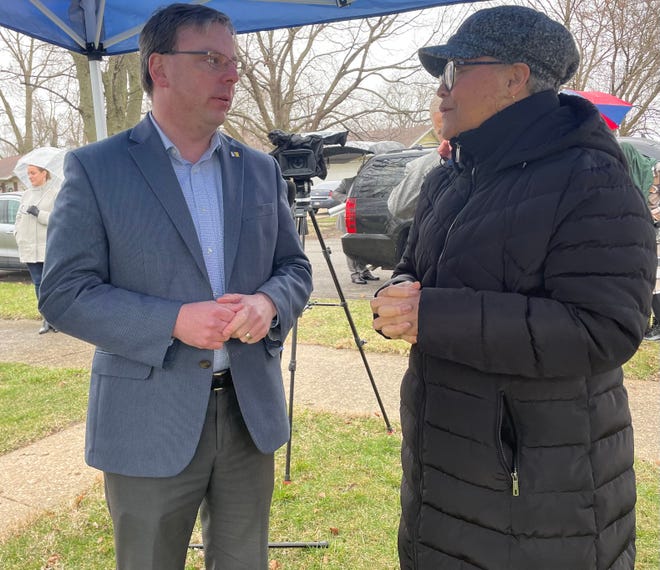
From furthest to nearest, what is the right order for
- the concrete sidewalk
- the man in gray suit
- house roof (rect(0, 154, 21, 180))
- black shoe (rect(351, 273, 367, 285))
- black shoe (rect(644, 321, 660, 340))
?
house roof (rect(0, 154, 21, 180)), black shoe (rect(351, 273, 367, 285)), black shoe (rect(644, 321, 660, 340)), the concrete sidewalk, the man in gray suit

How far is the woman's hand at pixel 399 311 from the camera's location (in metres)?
1.49

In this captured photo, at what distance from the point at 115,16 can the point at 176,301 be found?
7.87 ft

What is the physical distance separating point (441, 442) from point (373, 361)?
371 centimetres

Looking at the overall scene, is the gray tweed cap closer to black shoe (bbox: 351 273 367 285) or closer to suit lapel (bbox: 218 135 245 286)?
suit lapel (bbox: 218 135 245 286)

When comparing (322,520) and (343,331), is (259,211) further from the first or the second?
(343,331)

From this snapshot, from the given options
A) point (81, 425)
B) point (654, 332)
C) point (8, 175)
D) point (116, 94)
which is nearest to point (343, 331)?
point (81, 425)

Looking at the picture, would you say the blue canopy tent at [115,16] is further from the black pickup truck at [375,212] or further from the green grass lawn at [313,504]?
the black pickup truck at [375,212]

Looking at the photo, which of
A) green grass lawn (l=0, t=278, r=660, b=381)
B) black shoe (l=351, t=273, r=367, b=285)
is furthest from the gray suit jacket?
black shoe (l=351, t=273, r=367, b=285)

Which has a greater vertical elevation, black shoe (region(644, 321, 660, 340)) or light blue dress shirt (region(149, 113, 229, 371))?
light blue dress shirt (region(149, 113, 229, 371))

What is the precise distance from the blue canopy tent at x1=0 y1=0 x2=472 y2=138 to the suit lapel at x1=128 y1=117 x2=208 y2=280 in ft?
5.46

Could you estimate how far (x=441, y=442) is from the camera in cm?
158

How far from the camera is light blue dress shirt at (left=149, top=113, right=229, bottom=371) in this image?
172 cm

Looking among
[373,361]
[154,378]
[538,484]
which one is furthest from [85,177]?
[373,361]

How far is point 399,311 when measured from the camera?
58.9 inches
